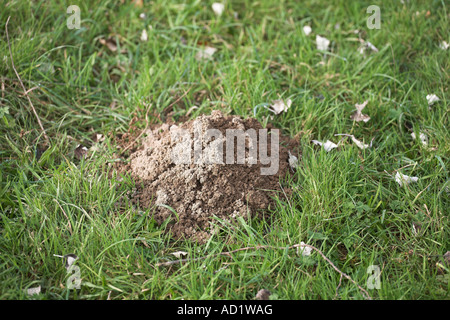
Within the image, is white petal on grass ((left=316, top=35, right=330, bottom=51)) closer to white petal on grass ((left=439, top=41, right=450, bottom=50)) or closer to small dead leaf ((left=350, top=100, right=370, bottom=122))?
small dead leaf ((left=350, top=100, right=370, bottom=122))

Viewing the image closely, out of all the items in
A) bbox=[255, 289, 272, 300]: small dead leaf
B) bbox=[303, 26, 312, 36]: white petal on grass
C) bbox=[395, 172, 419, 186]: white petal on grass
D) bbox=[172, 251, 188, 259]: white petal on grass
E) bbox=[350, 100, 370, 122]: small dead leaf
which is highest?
bbox=[303, 26, 312, 36]: white petal on grass

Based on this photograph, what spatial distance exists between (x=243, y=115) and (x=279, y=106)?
29 centimetres

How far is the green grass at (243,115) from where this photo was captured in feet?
8.02

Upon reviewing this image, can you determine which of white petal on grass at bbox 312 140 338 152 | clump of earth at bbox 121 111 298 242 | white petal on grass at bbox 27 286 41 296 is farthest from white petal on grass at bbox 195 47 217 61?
white petal on grass at bbox 27 286 41 296

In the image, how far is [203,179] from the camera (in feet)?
8.80

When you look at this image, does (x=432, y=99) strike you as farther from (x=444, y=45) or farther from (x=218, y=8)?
(x=218, y=8)

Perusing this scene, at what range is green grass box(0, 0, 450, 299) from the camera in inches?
96.2

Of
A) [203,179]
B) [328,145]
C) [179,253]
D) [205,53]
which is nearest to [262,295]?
[179,253]

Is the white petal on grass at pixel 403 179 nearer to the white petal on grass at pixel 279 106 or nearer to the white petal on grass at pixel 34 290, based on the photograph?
the white petal on grass at pixel 279 106

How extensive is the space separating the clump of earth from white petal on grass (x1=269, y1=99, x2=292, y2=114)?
0.52m

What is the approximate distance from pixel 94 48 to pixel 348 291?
2.95m

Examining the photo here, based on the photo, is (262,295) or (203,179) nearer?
(262,295)

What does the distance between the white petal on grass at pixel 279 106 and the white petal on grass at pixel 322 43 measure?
815 mm

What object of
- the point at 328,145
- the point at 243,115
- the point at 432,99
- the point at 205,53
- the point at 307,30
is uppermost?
the point at 307,30
